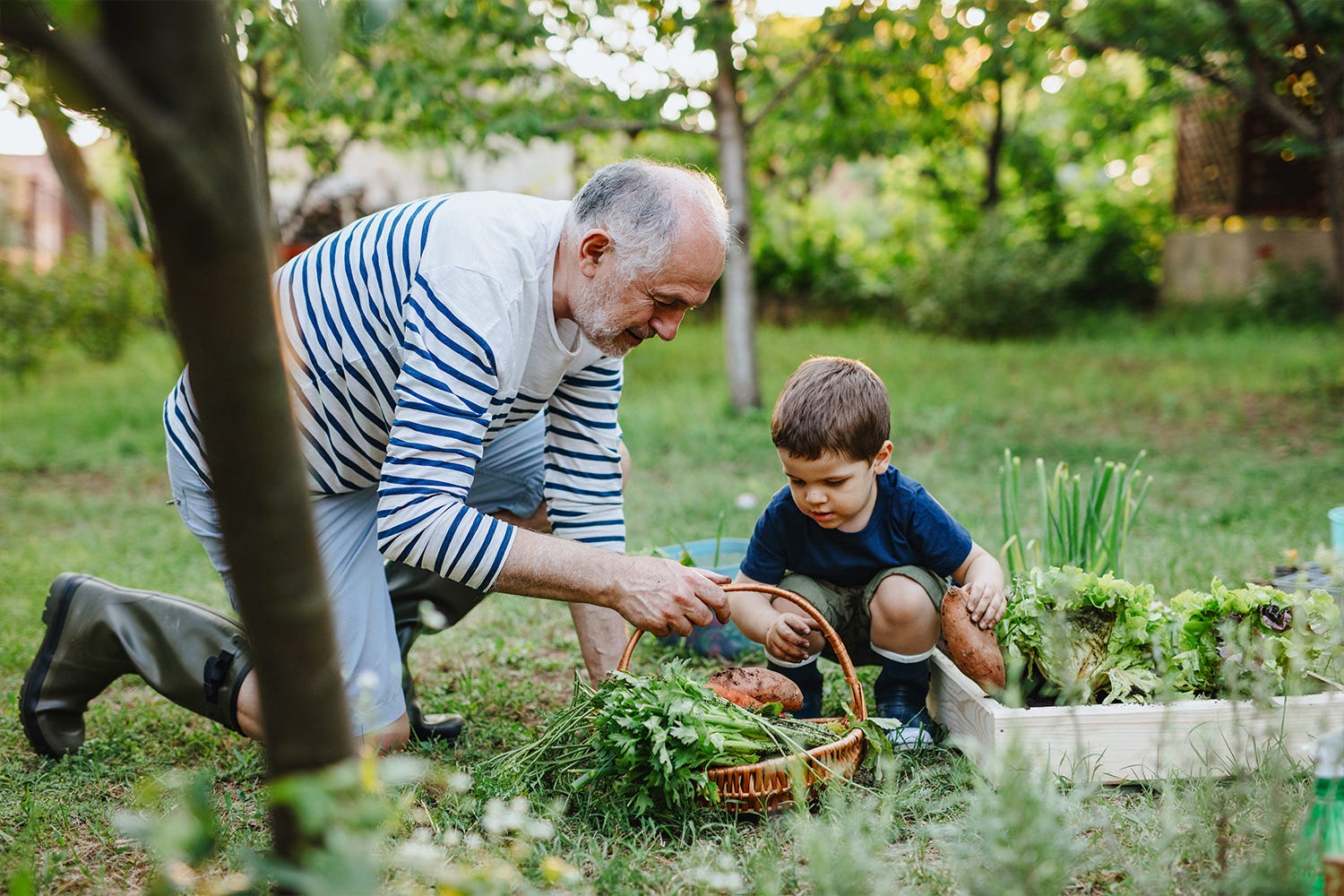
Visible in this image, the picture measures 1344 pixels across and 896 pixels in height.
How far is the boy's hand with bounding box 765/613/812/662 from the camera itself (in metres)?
2.52

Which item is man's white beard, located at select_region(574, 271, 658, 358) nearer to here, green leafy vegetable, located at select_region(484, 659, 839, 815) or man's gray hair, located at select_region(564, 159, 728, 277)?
man's gray hair, located at select_region(564, 159, 728, 277)

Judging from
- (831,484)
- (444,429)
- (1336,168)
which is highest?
(1336,168)

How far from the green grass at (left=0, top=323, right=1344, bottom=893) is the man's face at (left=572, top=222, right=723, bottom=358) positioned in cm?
102

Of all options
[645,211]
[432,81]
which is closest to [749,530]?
[645,211]

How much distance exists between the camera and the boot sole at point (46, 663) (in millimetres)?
2688

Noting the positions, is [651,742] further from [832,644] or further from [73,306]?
[73,306]

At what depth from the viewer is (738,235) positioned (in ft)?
24.1

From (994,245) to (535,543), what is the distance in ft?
35.8

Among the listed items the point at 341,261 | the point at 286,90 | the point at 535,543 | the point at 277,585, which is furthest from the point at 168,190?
the point at 286,90

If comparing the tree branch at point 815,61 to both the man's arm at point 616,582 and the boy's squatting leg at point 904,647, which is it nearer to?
the boy's squatting leg at point 904,647

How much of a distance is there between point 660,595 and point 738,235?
5433 mm

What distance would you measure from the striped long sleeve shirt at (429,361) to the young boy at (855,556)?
56 centimetres

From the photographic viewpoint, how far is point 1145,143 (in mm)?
14914

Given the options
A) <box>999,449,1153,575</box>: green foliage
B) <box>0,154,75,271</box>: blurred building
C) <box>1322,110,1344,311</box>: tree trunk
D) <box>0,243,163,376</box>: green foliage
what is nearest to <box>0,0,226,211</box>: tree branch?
<box>999,449,1153,575</box>: green foliage
